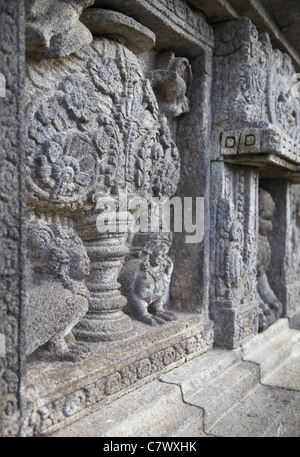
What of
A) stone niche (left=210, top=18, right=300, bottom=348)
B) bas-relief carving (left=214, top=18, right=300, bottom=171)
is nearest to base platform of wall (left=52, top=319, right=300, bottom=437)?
stone niche (left=210, top=18, right=300, bottom=348)

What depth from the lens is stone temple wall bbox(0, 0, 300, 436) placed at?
1.85 metres

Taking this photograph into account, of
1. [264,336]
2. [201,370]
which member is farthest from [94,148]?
[264,336]

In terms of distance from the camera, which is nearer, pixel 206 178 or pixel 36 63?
pixel 36 63

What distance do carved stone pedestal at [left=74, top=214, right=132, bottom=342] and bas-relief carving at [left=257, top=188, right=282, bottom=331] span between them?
6.09 feet

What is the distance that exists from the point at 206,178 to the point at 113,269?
1.09 metres

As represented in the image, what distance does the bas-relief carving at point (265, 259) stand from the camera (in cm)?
413

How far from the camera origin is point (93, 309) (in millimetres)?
2559

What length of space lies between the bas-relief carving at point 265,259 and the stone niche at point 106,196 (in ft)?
3.26

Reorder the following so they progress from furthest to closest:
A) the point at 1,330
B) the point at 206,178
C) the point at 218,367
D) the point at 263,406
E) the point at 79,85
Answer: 1. the point at 206,178
2. the point at 218,367
3. the point at 263,406
4. the point at 79,85
5. the point at 1,330

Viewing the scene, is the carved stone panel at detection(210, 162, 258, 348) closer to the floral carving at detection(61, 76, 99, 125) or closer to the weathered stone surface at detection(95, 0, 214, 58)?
the weathered stone surface at detection(95, 0, 214, 58)

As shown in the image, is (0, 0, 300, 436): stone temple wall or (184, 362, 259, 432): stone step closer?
(0, 0, 300, 436): stone temple wall

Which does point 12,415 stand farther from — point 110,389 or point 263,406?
point 263,406

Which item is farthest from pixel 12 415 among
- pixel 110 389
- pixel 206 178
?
pixel 206 178

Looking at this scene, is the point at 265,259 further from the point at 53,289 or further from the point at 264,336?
the point at 53,289
